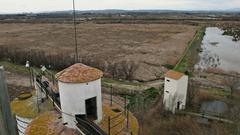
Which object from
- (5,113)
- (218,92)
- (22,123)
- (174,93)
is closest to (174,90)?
(174,93)

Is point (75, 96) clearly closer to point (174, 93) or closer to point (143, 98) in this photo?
point (174, 93)

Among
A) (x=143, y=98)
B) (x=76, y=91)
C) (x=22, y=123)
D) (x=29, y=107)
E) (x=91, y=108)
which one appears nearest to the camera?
(x=76, y=91)

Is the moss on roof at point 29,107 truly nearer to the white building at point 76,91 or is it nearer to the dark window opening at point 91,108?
the dark window opening at point 91,108

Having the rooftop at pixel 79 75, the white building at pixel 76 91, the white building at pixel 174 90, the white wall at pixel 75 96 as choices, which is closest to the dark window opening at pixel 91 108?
the white building at pixel 76 91

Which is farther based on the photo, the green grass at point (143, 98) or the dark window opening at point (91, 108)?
the green grass at point (143, 98)

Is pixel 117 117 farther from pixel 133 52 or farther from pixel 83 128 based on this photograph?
pixel 133 52

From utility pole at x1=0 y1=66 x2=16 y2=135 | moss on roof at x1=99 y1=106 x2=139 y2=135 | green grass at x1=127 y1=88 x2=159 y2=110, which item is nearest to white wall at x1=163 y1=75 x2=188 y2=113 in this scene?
green grass at x1=127 y1=88 x2=159 y2=110

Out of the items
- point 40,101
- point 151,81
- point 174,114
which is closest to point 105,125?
point 40,101
